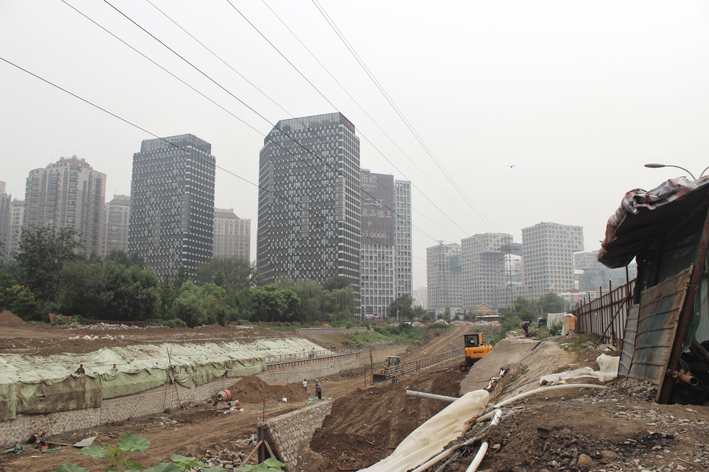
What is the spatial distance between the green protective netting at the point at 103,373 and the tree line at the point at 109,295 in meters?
15.4

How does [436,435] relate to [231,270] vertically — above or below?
below

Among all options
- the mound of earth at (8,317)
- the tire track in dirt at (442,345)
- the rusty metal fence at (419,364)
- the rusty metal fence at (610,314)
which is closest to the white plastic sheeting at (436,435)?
the rusty metal fence at (610,314)

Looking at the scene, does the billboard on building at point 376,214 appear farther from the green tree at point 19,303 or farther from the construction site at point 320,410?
the green tree at point 19,303

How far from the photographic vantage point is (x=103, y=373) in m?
22.2

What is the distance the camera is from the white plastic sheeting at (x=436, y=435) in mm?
7305

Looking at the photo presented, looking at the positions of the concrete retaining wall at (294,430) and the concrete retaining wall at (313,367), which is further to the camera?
the concrete retaining wall at (313,367)

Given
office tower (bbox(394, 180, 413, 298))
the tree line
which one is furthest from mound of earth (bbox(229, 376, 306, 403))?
office tower (bbox(394, 180, 413, 298))

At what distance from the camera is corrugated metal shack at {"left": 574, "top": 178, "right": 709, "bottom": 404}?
20.6 feet

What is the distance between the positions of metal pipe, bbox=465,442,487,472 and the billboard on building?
491 ft

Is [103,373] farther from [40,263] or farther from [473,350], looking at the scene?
[40,263]

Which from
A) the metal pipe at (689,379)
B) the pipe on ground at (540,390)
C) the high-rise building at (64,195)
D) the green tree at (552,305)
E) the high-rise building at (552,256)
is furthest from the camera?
the high-rise building at (552,256)

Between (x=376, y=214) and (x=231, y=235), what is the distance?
65031 millimetres

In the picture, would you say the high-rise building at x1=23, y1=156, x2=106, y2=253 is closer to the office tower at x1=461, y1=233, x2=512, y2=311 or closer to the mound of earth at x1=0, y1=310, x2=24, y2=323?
the mound of earth at x1=0, y1=310, x2=24, y2=323

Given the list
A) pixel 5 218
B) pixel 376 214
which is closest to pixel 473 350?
pixel 376 214
